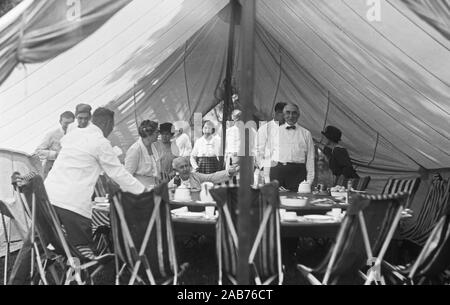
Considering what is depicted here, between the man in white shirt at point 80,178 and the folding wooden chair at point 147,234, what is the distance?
73 centimetres

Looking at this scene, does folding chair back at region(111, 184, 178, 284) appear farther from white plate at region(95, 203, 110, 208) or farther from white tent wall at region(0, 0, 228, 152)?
white tent wall at region(0, 0, 228, 152)

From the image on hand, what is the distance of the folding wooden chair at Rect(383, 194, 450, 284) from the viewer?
3.26m

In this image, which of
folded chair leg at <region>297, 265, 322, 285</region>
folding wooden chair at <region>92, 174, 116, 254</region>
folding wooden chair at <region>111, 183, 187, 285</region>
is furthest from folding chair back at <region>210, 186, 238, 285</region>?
folding wooden chair at <region>92, 174, 116, 254</region>

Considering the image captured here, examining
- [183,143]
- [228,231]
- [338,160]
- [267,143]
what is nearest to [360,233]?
[228,231]

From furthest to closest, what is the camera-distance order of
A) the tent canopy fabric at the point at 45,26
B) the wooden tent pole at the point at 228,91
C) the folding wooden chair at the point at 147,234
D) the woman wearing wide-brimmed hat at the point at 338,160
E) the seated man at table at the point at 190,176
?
Result: the wooden tent pole at the point at 228,91
the woman wearing wide-brimmed hat at the point at 338,160
the seated man at table at the point at 190,176
the tent canopy fabric at the point at 45,26
the folding wooden chair at the point at 147,234

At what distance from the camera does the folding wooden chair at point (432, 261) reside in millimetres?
3256

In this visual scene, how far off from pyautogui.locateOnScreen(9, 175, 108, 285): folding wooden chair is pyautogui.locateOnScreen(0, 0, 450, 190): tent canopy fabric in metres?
1.22

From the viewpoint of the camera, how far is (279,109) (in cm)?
709

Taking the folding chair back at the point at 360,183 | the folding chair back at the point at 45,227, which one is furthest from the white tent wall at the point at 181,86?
the folding chair back at the point at 45,227

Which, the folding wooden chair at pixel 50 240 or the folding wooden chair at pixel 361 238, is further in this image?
the folding wooden chair at pixel 50 240

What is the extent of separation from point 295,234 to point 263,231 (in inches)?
19.2

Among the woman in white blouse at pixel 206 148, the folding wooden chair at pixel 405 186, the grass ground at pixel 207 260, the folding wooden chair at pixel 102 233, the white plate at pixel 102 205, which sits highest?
the woman in white blouse at pixel 206 148

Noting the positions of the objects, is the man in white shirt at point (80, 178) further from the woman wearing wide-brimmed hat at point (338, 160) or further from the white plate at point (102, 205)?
the woman wearing wide-brimmed hat at point (338, 160)
